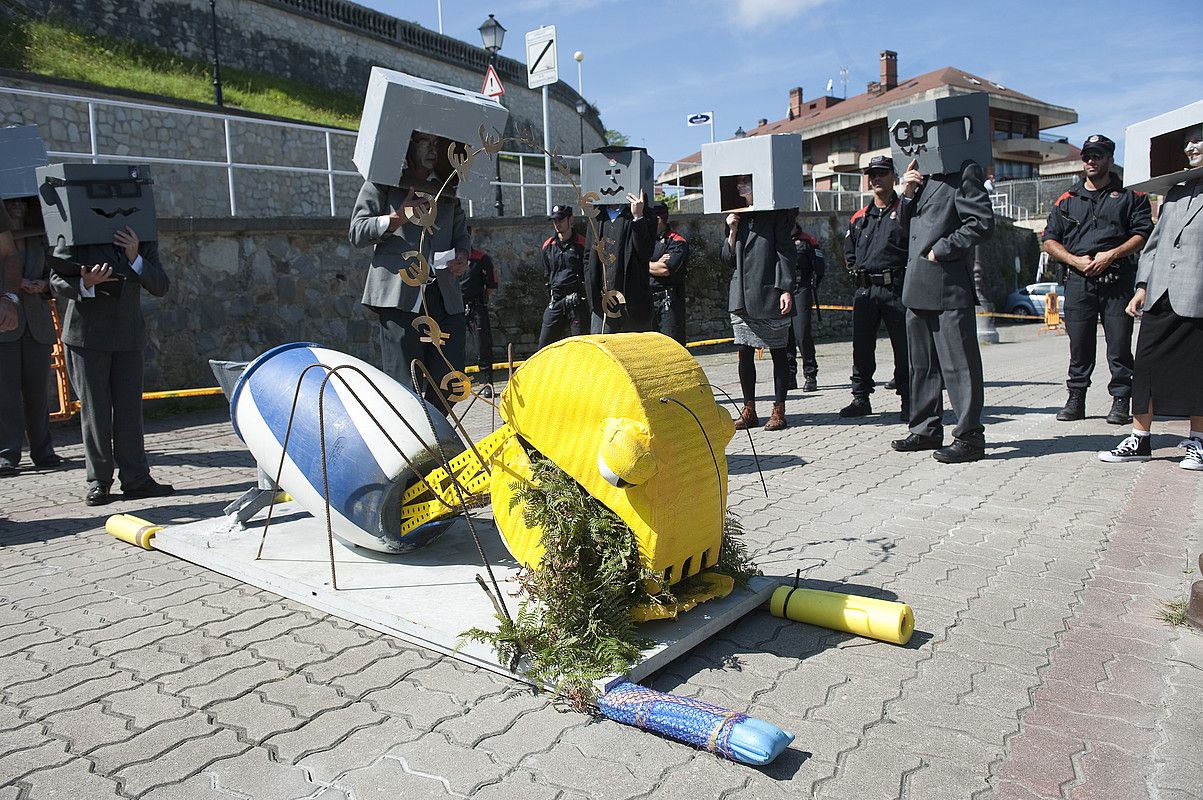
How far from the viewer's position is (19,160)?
6.35 m

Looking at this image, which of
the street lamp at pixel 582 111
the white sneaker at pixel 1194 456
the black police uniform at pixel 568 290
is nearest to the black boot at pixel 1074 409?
the white sneaker at pixel 1194 456

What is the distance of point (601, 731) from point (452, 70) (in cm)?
3513

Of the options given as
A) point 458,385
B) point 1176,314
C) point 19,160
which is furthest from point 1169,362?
point 19,160

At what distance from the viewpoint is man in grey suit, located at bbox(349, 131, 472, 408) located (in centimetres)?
461

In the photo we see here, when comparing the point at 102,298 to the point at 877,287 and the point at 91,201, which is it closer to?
the point at 91,201

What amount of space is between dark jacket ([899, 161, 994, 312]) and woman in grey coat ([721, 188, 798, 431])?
51.2 inches

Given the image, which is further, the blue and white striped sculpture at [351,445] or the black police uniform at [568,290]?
the black police uniform at [568,290]

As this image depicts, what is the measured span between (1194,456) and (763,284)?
10.8 feet

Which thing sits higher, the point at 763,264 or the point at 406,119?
the point at 406,119

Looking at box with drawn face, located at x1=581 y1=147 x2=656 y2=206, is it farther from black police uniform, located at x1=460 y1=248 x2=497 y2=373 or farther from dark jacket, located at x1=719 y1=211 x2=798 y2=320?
black police uniform, located at x1=460 y1=248 x2=497 y2=373

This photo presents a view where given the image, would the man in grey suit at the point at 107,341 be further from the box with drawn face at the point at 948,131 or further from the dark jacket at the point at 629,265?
the box with drawn face at the point at 948,131

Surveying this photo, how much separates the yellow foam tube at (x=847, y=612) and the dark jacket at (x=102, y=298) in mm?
4425

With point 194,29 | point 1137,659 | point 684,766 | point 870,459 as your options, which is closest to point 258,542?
point 684,766

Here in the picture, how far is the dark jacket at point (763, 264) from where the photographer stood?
736 cm
